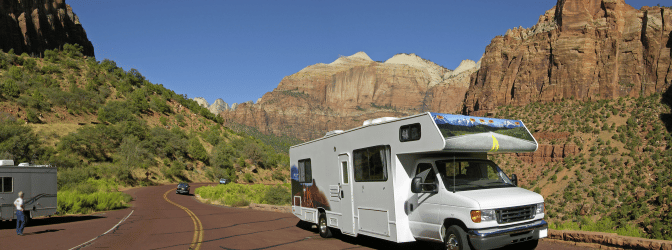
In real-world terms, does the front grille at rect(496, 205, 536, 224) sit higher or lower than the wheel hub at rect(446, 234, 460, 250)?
higher

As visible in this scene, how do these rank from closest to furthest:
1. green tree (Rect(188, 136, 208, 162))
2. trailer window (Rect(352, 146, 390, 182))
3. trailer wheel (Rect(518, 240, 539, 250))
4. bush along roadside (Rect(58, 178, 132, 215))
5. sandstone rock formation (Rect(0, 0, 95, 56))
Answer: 1. trailer wheel (Rect(518, 240, 539, 250))
2. trailer window (Rect(352, 146, 390, 182))
3. bush along roadside (Rect(58, 178, 132, 215))
4. green tree (Rect(188, 136, 208, 162))
5. sandstone rock formation (Rect(0, 0, 95, 56))

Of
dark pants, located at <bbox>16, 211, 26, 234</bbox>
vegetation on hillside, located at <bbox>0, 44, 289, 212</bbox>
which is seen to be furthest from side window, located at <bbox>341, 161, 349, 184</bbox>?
vegetation on hillside, located at <bbox>0, 44, 289, 212</bbox>

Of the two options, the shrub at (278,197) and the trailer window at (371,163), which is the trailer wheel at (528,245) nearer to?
the trailer window at (371,163)

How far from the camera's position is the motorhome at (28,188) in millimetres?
14984

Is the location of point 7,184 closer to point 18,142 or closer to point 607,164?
point 18,142

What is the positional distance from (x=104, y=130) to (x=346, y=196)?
57482 millimetres

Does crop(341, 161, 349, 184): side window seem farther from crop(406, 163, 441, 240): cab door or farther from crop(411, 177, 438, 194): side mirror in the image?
crop(411, 177, 438, 194): side mirror

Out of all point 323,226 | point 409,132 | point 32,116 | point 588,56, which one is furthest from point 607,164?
point 32,116

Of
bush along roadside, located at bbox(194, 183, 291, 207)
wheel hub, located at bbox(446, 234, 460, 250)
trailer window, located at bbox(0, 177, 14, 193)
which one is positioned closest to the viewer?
wheel hub, located at bbox(446, 234, 460, 250)

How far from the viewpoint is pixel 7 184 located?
1509 centimetres

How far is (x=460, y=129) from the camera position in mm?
7996

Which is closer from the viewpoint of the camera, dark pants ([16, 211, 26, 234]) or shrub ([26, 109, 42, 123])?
dark pants ([16, 211, 26, 234])

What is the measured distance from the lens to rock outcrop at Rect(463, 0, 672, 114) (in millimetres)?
74688

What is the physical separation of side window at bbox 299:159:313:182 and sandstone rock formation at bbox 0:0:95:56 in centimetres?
7801
